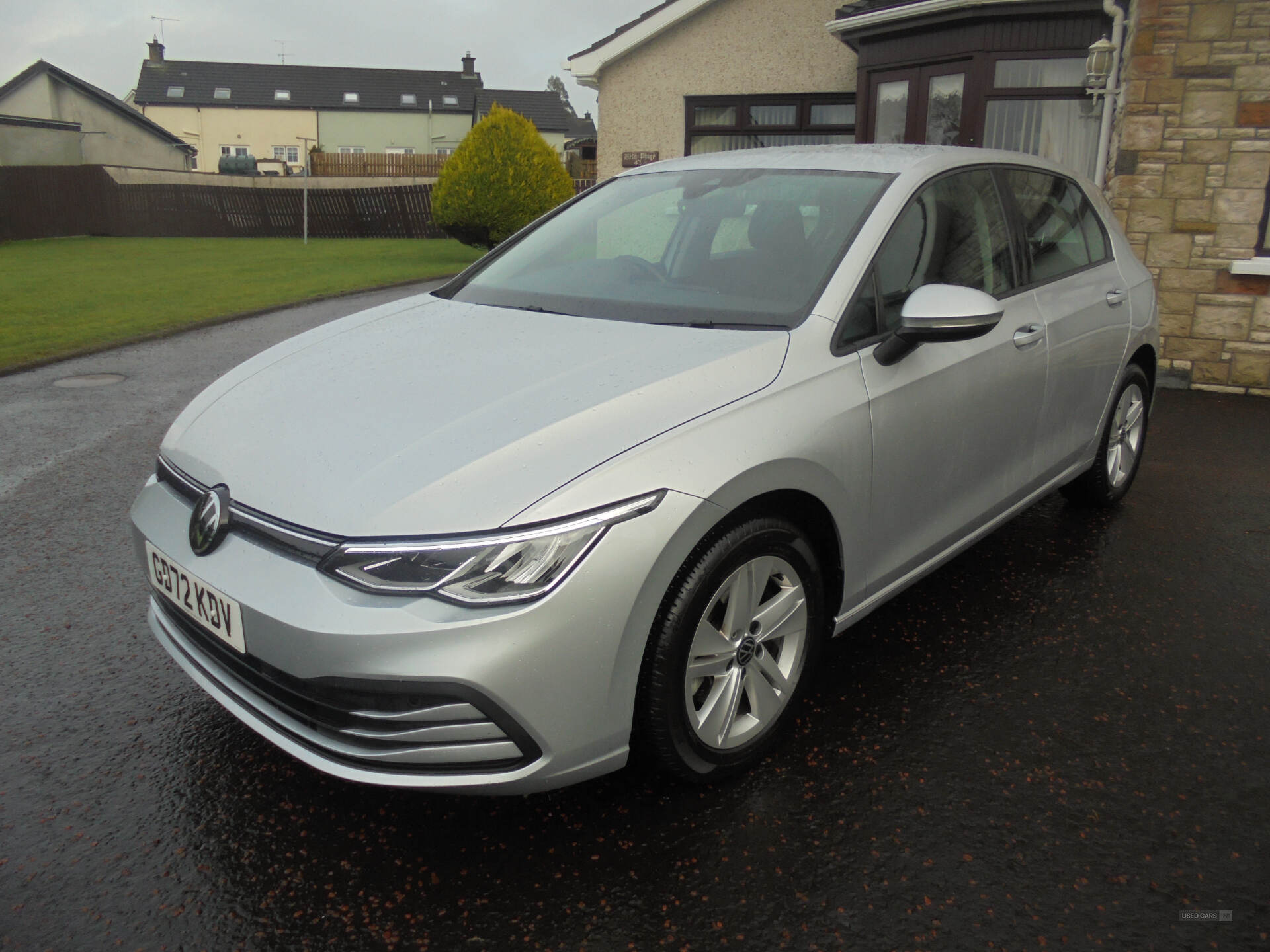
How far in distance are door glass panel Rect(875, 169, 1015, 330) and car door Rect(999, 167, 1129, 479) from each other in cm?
20

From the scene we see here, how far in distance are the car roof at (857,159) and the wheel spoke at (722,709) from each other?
5.97 feet

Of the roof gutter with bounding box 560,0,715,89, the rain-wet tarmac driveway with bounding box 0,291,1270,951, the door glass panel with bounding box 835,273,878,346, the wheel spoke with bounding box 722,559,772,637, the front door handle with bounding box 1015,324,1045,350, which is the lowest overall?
the rain-wet tarmac driveway with bounding box 0,291,1270,951

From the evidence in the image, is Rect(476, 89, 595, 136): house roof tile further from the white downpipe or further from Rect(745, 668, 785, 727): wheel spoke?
Rect(745, 668, 785, 727): wheel spoke

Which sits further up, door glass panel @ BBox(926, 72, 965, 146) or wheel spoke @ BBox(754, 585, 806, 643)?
door glass panel @ BBox(926, 72, 965, 146)

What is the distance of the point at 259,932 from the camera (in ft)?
7.29

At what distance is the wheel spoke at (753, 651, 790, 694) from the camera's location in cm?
272

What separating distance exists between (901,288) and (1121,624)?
1.61 meters

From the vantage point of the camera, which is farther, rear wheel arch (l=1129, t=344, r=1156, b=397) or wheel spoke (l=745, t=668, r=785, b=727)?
rear wheel arch (l=1129, t=344, r=1156, b=397)

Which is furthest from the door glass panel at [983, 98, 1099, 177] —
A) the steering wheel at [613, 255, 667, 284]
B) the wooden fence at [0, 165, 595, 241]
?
the wooden fence at [0, 165, 595, 241]

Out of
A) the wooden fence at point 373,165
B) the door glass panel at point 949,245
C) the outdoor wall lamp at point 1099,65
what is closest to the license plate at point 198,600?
the door glass panel at point 949,245

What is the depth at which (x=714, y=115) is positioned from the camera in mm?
14914

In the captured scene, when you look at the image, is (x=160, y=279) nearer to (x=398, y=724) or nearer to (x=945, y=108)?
(x=945, y=108)

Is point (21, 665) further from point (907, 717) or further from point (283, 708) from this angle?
point (907, 717)

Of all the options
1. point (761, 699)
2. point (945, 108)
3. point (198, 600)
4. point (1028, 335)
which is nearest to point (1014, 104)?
point (945, 108)
